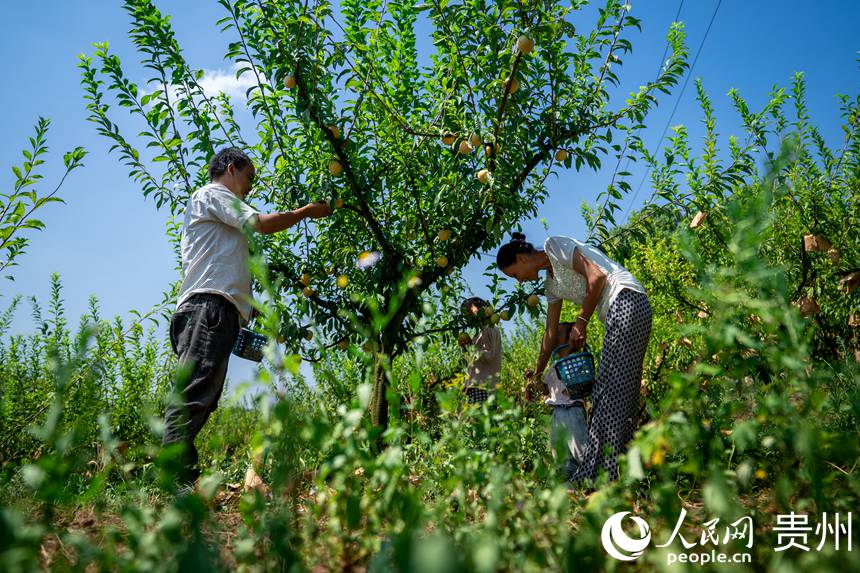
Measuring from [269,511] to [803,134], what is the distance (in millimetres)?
4226

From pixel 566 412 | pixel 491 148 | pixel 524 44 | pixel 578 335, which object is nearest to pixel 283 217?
pixel 491 148

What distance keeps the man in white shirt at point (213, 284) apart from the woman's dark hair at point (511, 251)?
39.3 inches

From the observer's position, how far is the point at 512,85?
2725mm

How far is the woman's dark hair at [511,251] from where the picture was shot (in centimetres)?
317

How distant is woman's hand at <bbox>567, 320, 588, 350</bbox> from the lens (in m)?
2.90

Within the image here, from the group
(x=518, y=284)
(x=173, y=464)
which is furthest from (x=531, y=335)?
(x=173, y=464)

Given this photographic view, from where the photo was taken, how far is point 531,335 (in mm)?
6055

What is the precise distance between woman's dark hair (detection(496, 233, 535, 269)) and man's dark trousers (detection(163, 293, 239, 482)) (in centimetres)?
144

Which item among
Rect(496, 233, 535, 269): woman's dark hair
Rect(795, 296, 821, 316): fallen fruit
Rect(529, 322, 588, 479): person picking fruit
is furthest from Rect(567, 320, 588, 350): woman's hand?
Rect(795, 296, 821, 316): fallen fruit

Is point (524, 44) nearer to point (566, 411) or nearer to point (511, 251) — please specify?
point (511, 251)

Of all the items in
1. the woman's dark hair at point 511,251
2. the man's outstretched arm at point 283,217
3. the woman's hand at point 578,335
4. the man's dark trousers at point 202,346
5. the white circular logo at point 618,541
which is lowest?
the white circular logo at point 618,541

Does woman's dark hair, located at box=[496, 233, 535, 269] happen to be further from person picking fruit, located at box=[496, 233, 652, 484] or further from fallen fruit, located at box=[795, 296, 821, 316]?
fallen fruit, located at box=[795, 296, 821, 316]
